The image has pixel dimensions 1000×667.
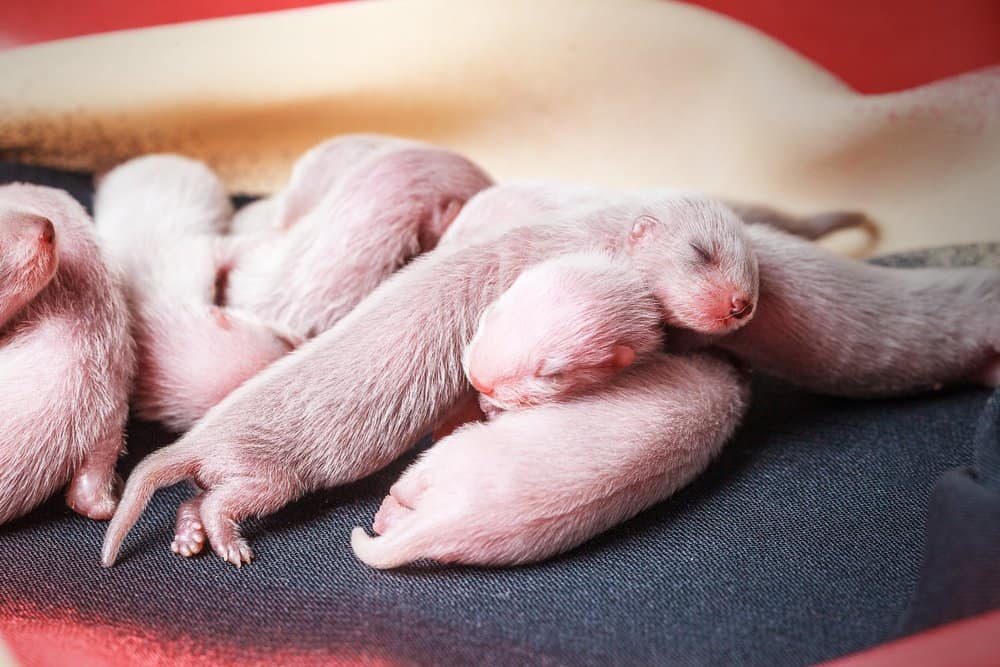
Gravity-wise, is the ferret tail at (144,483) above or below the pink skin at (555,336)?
below

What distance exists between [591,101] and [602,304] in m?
0.73

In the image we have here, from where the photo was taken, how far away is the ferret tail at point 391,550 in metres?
0.92

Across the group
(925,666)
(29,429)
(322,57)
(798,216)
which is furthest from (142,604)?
(798,216)

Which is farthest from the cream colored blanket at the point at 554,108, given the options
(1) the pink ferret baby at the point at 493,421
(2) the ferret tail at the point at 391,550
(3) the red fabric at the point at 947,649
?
(3) the red fabric at the point at 947,649

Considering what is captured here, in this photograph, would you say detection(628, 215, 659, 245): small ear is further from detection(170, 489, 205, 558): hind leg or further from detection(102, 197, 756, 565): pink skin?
detection(170, 489, 205, 558): hind leg

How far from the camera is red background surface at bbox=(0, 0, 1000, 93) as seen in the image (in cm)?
128

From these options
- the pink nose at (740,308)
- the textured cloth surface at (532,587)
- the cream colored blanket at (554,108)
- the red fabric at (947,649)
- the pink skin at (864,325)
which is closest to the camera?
the red fabric at (947,649)

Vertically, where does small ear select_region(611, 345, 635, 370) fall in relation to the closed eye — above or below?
below

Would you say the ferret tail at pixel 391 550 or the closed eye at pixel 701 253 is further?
the closed eye at pixel 701 253

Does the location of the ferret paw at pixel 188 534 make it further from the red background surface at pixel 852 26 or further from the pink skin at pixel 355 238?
the red background surface at pixel 852 26

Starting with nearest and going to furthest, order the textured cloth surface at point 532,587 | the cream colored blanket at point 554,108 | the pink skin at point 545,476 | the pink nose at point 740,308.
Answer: the textured cloth surface at point 532,587
the pink skin at point 545,476
the pink nose at point 740,308
the cream colored blanket at point 554,108

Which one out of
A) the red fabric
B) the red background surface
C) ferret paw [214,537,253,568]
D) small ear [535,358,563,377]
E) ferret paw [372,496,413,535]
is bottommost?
ferret paw [214,537,253,568]

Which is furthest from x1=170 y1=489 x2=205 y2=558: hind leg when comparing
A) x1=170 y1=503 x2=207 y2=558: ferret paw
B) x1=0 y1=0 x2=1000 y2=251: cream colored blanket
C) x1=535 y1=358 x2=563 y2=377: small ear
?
x1=0 y1=0 x2=1000 y2=251: cream colored blanket

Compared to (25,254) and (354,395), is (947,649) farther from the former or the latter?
(25,254)
